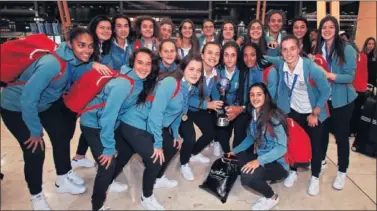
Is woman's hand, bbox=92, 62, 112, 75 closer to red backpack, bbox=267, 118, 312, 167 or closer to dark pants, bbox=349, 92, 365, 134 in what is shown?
red backpack, bbox=267, 118, 312, 167

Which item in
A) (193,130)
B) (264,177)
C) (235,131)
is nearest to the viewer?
(264,177)

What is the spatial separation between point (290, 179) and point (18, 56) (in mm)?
1933

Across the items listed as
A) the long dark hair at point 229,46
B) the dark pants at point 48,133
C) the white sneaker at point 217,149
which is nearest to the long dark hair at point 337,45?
the long dark hair at point 229,46

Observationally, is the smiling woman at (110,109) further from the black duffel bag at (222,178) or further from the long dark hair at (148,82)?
the black duffel bag at (222,178)

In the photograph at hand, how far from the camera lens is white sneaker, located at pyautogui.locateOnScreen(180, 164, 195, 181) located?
221cm

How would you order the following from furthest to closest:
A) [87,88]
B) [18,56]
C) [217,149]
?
[217,149] → [87,88] → [18,56]

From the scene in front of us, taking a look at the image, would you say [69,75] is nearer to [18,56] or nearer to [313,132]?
[18,56]

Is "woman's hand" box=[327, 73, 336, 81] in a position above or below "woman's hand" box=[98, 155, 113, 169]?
above

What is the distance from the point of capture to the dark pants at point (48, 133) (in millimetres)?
1526

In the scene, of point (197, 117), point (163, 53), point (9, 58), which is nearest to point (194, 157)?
point (197, 117)

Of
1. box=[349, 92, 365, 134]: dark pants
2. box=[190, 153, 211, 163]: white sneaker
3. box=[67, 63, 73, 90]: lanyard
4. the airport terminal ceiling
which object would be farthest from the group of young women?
the airport terminal ceiling

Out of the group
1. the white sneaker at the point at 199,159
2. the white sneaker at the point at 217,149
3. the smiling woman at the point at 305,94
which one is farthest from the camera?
the white sneaker at the point at 217,149

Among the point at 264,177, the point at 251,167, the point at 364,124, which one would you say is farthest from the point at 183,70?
the point at 364,124

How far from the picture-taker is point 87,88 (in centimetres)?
153
